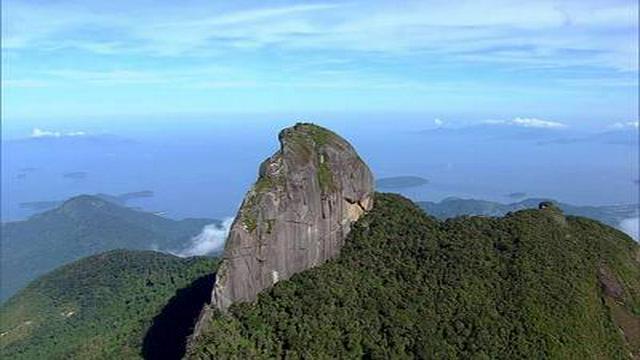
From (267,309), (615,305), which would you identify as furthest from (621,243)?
(267,309)

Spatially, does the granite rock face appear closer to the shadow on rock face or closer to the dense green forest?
the dense green forest

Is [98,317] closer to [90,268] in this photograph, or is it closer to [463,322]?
[90,268]

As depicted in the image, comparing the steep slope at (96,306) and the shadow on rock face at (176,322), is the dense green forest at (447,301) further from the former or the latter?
the steep slope at (96,306)

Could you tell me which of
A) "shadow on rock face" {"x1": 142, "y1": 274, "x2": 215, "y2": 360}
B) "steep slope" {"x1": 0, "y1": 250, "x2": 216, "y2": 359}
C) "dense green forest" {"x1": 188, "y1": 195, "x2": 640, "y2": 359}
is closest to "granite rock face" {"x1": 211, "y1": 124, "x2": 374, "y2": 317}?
"dense green forest" {"x1": 188, "y1": 195, "x2": 640, "y2": 359}

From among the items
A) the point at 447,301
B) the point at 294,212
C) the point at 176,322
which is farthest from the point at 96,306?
the point at 447,301

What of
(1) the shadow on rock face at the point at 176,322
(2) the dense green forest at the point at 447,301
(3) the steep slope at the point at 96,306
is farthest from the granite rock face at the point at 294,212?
(3) the steep slope at the point at 96,306

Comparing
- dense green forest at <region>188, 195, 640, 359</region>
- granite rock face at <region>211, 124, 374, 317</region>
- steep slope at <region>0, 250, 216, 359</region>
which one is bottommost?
steep slope at <region>0, 250, 216, 359</region>

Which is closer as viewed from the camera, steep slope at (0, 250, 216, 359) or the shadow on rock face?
the shadow on rock face

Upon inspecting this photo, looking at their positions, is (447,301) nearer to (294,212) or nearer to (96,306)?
(294,212)

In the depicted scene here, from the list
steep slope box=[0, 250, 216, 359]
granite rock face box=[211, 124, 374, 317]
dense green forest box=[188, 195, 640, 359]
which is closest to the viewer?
dense green forest box=[188, 195, 640, 359]

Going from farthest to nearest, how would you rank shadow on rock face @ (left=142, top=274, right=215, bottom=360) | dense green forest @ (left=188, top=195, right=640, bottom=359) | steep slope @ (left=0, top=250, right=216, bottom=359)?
steep slope @ (left=0, top=250, right=216, bottom=359) < shadow on rock face @ (left=142, top=274, right=215, bottom=360) < dense green forest @ (left=188, top=195, right=640, bottom=359)
